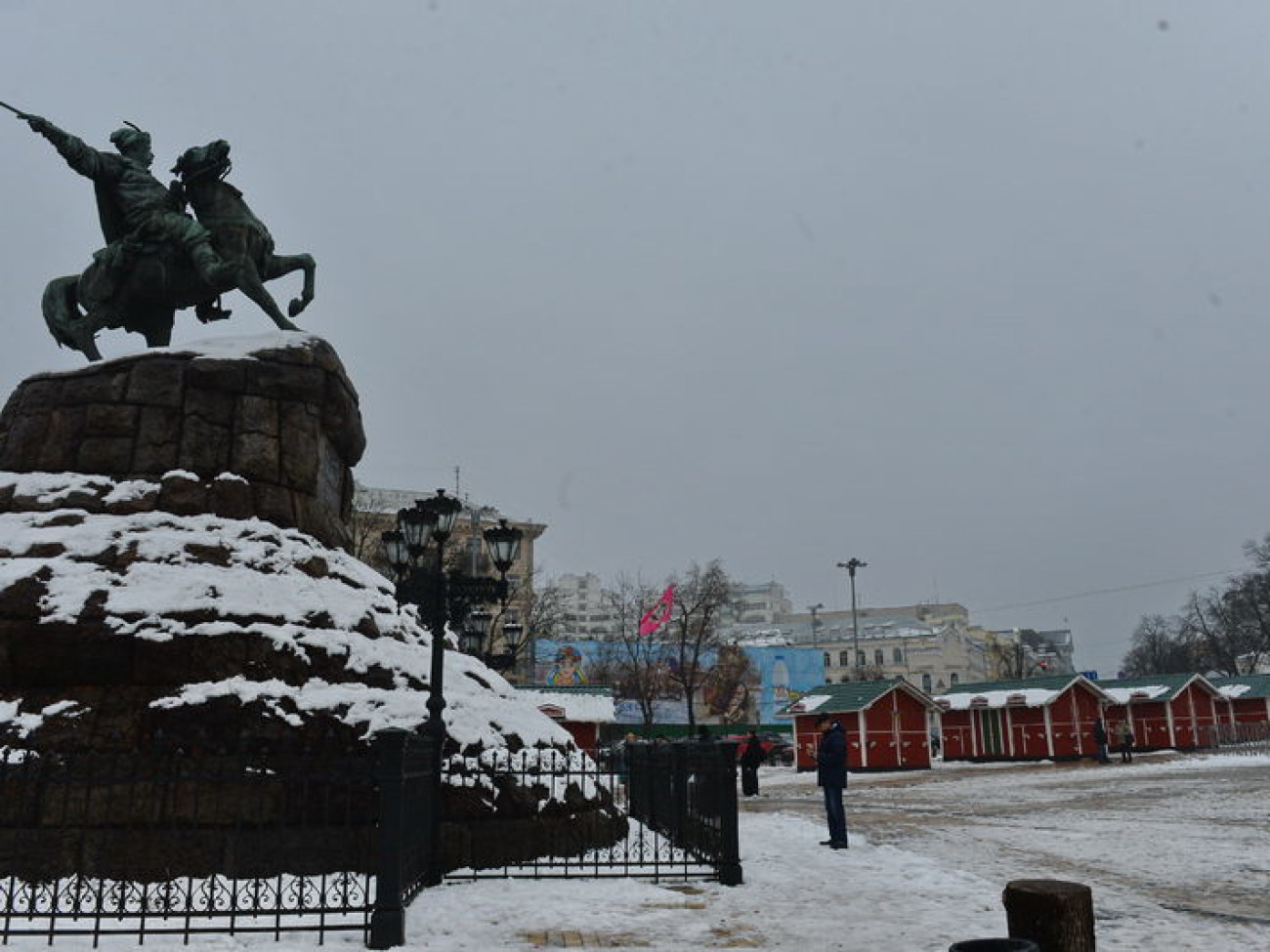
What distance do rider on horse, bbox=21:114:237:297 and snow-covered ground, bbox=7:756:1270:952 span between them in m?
9.74

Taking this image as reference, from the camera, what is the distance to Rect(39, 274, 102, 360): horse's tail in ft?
49.9

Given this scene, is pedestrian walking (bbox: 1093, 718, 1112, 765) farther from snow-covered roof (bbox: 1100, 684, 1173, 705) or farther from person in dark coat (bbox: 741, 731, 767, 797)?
person in dark coat (bbox: 741, 731, 767, 797)

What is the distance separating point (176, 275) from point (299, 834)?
366 inches

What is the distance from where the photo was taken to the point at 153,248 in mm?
14984

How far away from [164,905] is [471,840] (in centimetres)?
338

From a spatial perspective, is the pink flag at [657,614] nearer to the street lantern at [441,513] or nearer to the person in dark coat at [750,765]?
the person in dark coat at [750,765]

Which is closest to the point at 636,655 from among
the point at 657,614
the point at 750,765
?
the point at 657,614

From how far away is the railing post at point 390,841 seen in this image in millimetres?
7398

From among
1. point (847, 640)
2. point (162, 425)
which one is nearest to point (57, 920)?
point (162, 425)

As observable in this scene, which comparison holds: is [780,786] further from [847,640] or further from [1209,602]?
[847,640]

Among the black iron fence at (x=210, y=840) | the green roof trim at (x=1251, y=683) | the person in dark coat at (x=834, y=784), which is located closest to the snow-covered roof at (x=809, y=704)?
the green roof trim at (x=1251, y=683)

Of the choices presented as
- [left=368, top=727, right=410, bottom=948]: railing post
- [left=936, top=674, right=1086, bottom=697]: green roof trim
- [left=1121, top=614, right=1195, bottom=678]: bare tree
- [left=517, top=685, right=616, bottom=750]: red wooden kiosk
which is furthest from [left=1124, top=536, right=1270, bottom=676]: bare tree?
[left=368, top=727, right=410, bottom=948]: railing post

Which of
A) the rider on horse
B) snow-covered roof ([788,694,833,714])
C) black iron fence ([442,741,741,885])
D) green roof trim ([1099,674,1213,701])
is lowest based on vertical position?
black iron fence ([442,741,741,885])

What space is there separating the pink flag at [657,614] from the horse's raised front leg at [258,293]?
44.4m
